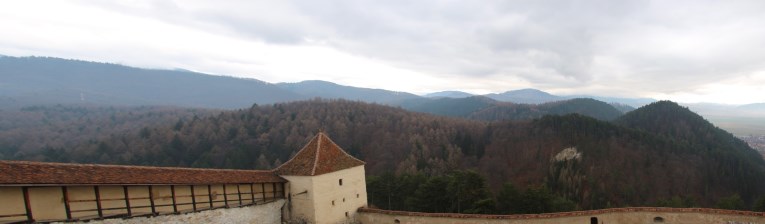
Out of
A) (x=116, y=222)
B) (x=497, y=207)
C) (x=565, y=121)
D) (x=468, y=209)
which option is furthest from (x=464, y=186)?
(x=565, y=121)

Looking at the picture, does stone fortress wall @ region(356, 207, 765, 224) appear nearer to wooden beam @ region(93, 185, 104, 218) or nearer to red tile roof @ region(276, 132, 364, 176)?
red tile roof @ region(276, 132, 364, 176)

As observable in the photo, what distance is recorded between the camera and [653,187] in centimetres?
10675

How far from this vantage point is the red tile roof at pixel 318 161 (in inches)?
1007

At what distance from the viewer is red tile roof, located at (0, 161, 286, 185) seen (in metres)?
14.9

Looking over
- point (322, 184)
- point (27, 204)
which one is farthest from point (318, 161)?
point (27, 204)

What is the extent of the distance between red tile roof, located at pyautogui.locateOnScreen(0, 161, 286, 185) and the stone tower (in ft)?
6.71

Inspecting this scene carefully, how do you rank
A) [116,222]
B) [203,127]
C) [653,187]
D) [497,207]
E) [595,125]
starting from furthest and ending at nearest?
[203,127] < [595,125] < [653,187] < [497,207] < [116,222]

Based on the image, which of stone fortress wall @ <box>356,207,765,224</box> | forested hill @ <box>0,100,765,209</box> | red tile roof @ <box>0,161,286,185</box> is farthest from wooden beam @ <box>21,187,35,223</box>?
forested hill @ <box>0,100,765,209</box>

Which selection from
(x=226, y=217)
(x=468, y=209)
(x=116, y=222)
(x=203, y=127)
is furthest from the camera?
(x=203, y=127)

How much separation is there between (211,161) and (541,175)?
89064 mm

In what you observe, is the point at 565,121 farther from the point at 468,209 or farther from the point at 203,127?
the point at 203,127

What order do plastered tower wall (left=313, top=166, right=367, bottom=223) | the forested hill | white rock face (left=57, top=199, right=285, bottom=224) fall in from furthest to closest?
the forested hill → plastered tower wall (left=313, top=166, right=367, bottom=223) → white rock face (left=57, top=199, right=285, bottom=224)

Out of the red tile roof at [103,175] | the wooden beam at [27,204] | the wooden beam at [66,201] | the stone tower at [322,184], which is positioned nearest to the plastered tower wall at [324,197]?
the stone tower at [322,184]

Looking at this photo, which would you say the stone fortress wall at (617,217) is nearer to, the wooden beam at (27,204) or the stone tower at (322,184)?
the stone tower at (322,184)
